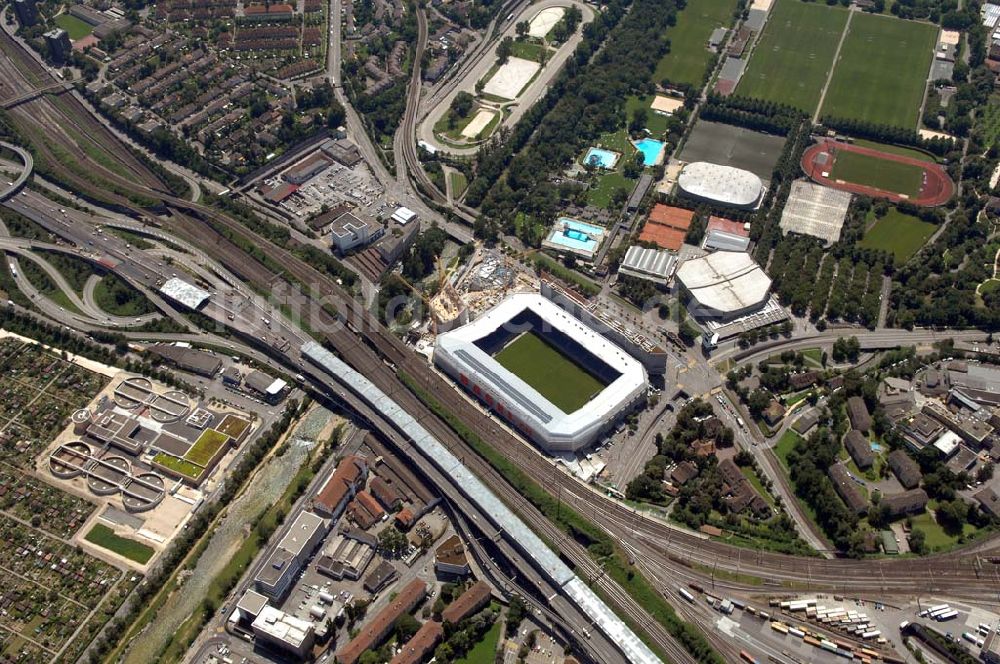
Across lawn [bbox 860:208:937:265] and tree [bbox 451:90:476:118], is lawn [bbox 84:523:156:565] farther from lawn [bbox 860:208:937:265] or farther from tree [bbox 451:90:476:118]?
lawn [bbox 860:208:937:265]

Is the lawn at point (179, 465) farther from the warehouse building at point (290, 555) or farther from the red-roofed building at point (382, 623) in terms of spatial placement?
the red-roofed building at point (382, 623)

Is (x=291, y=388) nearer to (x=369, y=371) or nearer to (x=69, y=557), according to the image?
(x=369, y=371)

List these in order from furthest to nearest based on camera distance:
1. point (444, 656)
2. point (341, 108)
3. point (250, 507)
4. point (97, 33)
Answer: point (97, 33), point (341, 108), point (250, 507), point (444, 656)

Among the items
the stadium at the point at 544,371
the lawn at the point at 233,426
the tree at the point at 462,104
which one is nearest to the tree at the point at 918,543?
the stadium at the point at 544,371

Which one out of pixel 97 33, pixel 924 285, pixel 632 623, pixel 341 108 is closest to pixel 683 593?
pixel 632 623

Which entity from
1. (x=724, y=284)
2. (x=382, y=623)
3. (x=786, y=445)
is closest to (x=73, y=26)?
(x=724, y=284)
